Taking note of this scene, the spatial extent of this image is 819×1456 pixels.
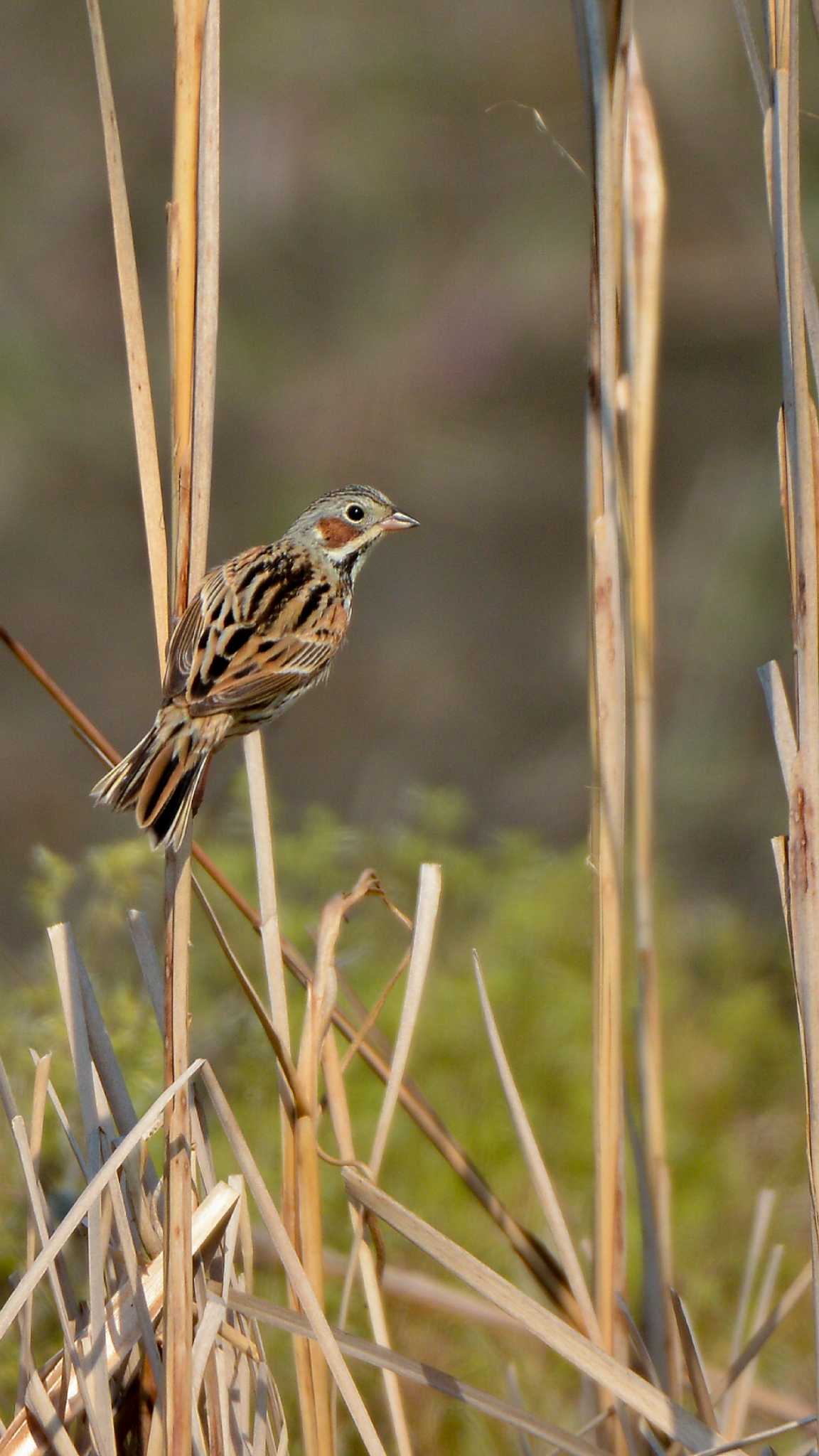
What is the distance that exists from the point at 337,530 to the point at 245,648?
2.13ft

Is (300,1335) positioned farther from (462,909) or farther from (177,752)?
(462,909)

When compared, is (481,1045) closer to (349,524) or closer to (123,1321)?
(349,524)

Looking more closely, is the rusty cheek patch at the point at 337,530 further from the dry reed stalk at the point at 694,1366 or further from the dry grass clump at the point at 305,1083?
the dry reed stalk at the point at 694,1366

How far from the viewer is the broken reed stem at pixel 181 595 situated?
5.44 ft

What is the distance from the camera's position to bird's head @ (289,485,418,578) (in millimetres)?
2879

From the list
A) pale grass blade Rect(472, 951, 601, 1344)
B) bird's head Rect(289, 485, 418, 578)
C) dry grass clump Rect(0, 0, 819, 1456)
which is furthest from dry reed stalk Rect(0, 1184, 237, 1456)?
bird's head Rect(289, 485, 418, 578)

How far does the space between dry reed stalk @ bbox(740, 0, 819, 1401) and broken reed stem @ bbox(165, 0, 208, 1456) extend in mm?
604

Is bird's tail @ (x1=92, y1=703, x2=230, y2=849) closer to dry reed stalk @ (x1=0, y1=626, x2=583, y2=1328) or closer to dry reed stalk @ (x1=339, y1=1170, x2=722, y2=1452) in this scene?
dry reed stalk @ (x1=0, y1=626, x2=583, y2=1328)

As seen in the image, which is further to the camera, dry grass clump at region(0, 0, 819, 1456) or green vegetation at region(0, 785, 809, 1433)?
green vegetation at region(0, 785, 809, 1433)

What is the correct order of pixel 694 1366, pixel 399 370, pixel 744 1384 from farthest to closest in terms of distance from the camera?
pixel 399 370 → pixel 744 1384 → pixel 694 1366

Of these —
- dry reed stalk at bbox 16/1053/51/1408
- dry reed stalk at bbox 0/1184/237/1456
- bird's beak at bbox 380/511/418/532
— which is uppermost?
bird's beak at bbox 380/511/418/532

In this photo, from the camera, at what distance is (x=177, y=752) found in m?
2.00

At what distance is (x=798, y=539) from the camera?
174 centimetres

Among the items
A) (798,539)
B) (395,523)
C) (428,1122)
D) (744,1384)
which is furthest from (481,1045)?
(798,539)
